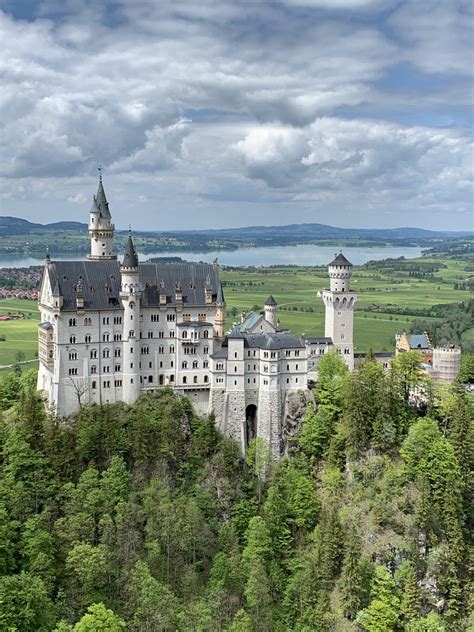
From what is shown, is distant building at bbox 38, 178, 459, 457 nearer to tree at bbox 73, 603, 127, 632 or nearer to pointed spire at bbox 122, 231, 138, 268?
pointed spire at bbox 122, 231, 138, 268

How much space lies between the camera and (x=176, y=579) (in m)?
67.8

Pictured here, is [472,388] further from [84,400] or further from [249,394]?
[84,400]

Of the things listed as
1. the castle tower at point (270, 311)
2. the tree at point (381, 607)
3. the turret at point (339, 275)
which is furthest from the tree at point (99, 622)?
the turret at point (339, 275)

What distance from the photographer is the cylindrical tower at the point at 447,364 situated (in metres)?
84.5

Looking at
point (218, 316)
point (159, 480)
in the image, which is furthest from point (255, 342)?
point (159, 480)

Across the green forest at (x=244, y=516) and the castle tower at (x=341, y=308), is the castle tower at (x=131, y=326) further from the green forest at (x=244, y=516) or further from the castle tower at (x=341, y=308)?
the castle tower at (x=341, y=308)

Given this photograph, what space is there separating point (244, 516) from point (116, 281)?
95.7ft

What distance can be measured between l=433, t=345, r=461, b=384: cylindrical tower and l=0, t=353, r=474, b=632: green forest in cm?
481

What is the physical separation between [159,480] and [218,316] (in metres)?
20.4

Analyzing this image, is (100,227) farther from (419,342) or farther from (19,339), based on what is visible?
(19,339)

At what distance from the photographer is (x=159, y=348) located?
83.6 metres

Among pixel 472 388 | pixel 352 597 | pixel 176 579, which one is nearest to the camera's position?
pixel 352 597

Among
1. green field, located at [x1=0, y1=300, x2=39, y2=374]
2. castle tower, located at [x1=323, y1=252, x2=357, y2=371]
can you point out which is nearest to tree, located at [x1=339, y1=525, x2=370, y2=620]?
castle tower, located at [x1=323, y1=252, x2=357, y2=371]

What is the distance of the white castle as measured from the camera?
7969cm
